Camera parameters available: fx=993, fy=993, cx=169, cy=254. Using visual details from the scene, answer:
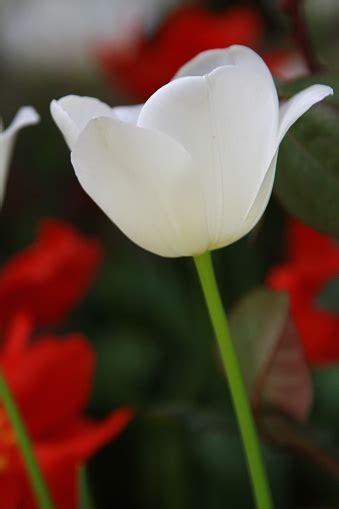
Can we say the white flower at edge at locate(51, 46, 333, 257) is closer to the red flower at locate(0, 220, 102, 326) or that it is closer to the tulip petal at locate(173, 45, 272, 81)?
the tulip petal at locate(173, 45, 272, 81)

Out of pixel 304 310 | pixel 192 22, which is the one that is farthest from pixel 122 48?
pixel 304 310

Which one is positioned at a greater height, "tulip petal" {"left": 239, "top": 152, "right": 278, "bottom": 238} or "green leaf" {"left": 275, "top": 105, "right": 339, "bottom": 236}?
"tulip petal" {"left": 239, "top": 152, "right": 278, "bottom": 238}

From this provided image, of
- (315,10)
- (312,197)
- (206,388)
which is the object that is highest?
(312,197)


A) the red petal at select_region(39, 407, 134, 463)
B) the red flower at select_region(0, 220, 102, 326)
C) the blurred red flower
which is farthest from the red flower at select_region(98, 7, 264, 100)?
the red petal at select_region(39, 407, 134, 463)

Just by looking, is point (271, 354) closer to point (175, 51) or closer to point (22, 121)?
point (22, 121)

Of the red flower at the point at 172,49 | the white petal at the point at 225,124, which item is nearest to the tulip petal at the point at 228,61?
the white petal at the point at 225,124

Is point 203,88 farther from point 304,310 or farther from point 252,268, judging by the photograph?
point 252,268

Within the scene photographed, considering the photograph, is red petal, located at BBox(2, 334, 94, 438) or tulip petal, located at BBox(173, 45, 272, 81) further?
red petal, located at BBox(2, 334, 94, 438)
